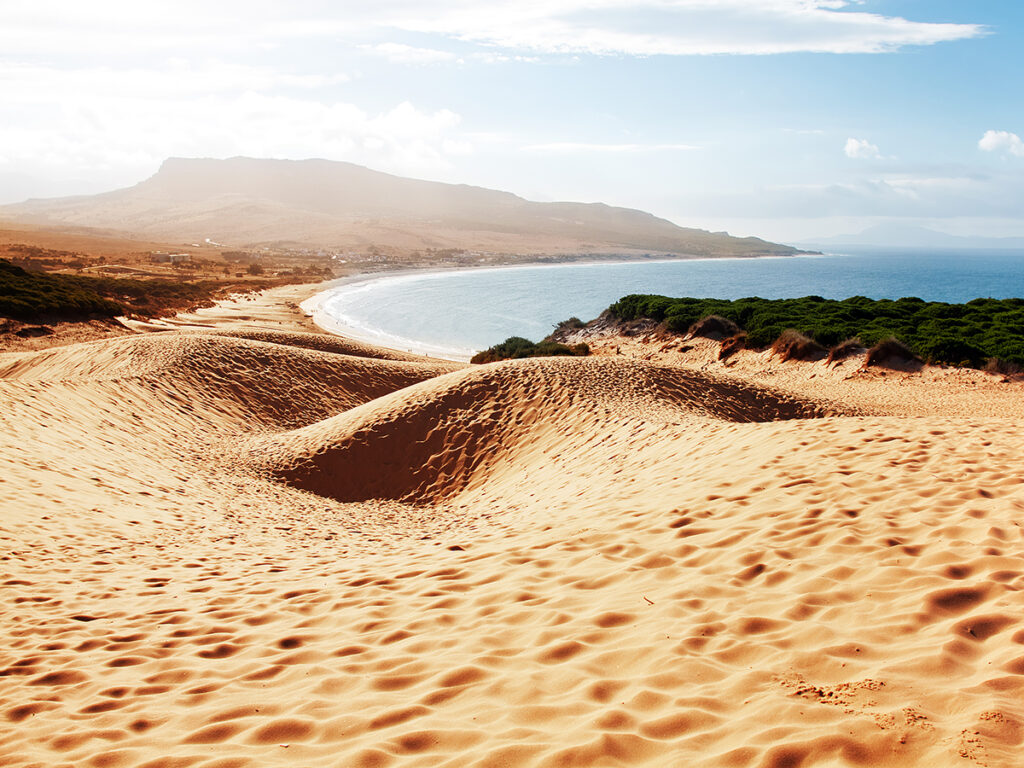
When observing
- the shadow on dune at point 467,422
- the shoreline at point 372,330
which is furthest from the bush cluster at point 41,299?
the shadow on dune at point 467,422

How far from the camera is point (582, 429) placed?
40.3 feet

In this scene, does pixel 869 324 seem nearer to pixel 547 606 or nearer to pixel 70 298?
pixel 547 606

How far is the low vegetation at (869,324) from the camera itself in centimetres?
2345

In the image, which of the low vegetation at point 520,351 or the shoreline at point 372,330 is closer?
the low vegetation at point 520,351

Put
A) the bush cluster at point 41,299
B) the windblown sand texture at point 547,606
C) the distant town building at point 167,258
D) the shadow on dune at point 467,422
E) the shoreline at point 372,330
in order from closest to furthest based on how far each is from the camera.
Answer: the windblown sand texture at point 547,606 < the shadow on dune at point 467,422 < the bush cluster at point 41,299 < the shoreline at point 372,330 < the distant town building at point 167,258

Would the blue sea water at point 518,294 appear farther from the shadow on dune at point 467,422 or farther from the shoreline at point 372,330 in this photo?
the shadow on dune at point 467,422

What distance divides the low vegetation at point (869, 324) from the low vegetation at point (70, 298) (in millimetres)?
25640

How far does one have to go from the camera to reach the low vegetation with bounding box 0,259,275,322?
2784 cm

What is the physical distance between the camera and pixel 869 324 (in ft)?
94.1

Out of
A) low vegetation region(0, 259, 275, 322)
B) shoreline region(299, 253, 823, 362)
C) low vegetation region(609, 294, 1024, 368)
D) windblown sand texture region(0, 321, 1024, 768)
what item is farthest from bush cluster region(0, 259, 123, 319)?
low vegetation region(609, 294, 1024, 368)

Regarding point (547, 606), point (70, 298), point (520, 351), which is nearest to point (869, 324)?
point (520, 351)

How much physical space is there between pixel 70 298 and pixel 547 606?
3173cm

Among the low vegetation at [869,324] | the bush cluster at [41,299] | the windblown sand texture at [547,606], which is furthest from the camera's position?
the bush cluster at [41,299]

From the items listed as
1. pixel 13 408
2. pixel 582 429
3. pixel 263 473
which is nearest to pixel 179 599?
pixel 263 473
